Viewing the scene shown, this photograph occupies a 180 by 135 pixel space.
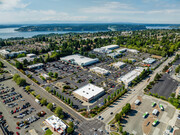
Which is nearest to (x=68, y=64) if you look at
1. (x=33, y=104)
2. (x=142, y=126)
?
(x=33, y=104)

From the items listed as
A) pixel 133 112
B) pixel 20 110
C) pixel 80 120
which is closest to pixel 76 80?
pixel 80 120

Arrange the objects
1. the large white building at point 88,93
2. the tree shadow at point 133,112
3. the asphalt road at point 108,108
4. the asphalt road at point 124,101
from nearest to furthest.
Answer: the asphalt road at point 108,108
the asphalt road at point 124,101
the tree shadow at point 133,112
the large white building at point 88,93

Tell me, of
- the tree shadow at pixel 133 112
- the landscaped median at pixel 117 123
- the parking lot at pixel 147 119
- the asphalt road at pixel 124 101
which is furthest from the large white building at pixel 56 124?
the tree shadow at pixel 133 112

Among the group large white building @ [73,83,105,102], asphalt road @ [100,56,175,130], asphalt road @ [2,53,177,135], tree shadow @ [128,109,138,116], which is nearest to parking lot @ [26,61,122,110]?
large white building @ [73,83,105,102]

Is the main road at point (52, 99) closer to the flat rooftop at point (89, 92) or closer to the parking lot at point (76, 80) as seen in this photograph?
the parking lot at point (76, 80)

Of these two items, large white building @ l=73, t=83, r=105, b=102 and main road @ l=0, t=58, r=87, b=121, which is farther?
large white building @ l=73, t=83, r=105, b=102

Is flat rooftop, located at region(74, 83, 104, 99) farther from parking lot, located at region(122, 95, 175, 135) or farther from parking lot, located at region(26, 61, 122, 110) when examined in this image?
parking lot, located at region(122, 95, 175, 135)

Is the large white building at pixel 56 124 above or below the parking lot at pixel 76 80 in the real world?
below
